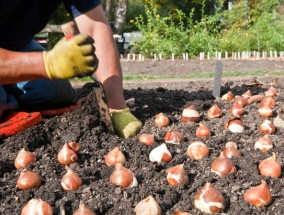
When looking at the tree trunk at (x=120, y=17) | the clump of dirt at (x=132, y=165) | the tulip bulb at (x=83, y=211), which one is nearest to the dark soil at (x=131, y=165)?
the clump of dirt at (x=132, y=165)

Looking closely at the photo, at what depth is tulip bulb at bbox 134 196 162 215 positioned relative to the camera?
201cm

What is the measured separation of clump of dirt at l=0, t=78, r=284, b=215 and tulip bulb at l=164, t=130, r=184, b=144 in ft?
0.16

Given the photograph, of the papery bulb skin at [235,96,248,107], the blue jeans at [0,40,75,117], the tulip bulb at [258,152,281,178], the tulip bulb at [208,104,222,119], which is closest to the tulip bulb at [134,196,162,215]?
the tulip bulb at [258,152,281,178]

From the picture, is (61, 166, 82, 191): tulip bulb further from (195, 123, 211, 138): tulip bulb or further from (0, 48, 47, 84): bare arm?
(195, 123, 211, 138): tulip bulb

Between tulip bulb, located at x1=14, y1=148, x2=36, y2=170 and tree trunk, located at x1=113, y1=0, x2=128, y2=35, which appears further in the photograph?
tree trunk, located at x1=113, y1=0, x2=128, y2=35

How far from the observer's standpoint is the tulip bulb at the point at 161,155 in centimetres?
261

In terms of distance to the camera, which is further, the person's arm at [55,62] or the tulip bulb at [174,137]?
the tulip bulb at [174,137]

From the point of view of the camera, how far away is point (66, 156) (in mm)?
2592

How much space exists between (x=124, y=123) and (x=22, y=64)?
0.89 m

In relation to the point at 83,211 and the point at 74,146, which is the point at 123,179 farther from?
the point at 74,146

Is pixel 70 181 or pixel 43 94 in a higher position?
pixel 43 94

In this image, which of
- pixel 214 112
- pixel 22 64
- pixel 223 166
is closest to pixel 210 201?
pixel 223 166

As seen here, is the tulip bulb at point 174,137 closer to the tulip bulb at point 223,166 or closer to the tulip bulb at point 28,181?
the tulip bulb at point 223,166

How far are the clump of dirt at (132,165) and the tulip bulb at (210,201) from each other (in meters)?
0.05
